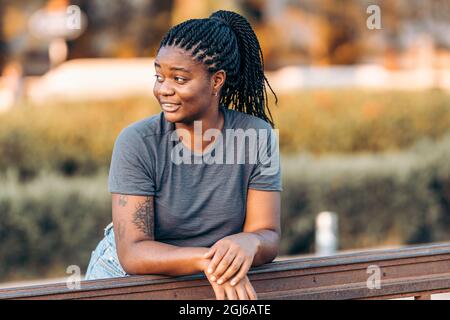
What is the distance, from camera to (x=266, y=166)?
2447 millimetres

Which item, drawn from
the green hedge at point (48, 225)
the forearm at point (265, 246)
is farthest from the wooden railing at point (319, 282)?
the green hedge at point (48, 225)

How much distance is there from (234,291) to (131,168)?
0.45 metres

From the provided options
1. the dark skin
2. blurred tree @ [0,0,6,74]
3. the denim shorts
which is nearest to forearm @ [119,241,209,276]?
the dark skin

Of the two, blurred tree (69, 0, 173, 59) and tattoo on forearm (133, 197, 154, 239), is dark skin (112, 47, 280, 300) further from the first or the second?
blurred tree (69, 0, 173, 59)

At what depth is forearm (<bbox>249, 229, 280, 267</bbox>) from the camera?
Answer: 2252 millimetres

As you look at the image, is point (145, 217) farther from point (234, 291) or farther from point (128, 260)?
point (234, 291)

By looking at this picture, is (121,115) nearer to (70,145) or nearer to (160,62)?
(70,145)

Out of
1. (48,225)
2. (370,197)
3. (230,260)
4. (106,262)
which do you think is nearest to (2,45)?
(48,225)

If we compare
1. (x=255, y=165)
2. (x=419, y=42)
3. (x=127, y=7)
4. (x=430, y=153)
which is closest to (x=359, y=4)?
(x=419, y=42)

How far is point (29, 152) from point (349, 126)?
309cm

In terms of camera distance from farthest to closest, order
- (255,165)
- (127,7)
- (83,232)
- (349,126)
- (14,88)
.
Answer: (127,7), (14,88), (349,126), (83,232), (255,165)

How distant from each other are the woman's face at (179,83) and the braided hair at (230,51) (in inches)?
1.1

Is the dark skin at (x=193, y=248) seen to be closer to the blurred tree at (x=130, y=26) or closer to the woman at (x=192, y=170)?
the woman at (x=192, y=170)

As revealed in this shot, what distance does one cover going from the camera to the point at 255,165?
2.44 meters
